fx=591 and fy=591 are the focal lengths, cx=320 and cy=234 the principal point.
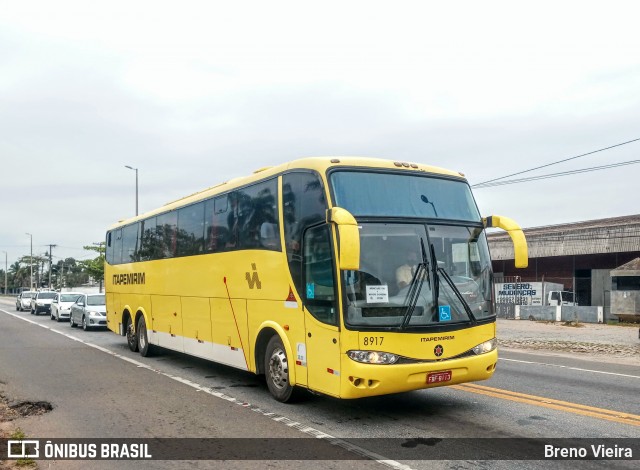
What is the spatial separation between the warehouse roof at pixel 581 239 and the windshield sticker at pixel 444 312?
3018 centimetres

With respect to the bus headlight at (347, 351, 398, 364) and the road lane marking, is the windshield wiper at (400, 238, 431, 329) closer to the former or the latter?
the bus headlight at (347, 351, 398, 364)

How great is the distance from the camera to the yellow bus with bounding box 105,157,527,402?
274 inches

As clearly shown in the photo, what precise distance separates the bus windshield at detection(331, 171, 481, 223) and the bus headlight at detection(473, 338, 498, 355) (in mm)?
1673

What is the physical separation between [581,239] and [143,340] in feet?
97.8

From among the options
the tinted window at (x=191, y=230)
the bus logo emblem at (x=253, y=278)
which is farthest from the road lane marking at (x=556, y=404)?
the tinted window at (x=191, y=230)

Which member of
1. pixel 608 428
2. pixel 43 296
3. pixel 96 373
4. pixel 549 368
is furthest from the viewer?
Answer: pixel 43 296

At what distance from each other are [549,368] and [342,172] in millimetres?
7907

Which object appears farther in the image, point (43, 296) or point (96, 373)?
point (43, 296)

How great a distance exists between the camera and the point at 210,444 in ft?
21.4

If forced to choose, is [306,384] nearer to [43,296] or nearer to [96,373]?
[96,373]

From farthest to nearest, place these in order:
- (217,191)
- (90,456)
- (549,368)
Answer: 1. (549,368)
2. (217,191)
3. (90,456)

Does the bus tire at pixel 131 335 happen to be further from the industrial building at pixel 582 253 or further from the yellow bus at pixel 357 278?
the industrial building at pixel 582 253

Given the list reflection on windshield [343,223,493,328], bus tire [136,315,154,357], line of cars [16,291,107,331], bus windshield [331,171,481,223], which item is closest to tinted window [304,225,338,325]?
reflection on windshield [343,223,493,328]

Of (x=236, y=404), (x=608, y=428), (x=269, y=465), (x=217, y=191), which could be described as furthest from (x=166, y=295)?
(x=608, y=428)
